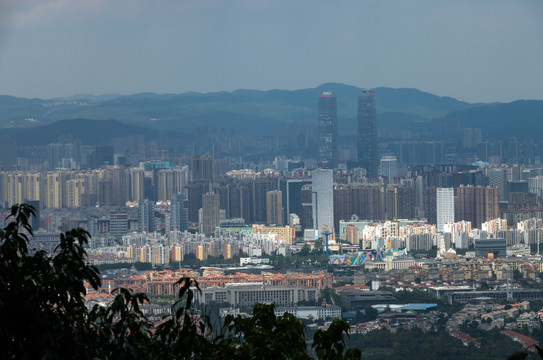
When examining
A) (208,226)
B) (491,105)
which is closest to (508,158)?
(491,105)

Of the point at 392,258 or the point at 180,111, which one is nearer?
the point at 392,258

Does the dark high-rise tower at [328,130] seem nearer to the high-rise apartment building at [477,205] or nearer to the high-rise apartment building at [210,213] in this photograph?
the high-rise apartment building at [210,213]

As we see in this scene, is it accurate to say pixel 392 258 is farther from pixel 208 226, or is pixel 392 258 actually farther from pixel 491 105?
pixel 491 105

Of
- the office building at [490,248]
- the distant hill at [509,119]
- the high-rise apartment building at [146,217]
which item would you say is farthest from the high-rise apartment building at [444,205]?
the distant hill at [509,119]

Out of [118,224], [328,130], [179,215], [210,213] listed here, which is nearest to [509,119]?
[328,130]

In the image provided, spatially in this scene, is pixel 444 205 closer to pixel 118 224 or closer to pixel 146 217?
pixel 146 217

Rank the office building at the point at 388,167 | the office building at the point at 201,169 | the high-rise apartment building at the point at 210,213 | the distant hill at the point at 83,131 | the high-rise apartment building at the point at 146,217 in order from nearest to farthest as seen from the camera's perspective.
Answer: the high-rise apartment building at the point at 210,213
the high-rise apartment building at the point at 146,217
the office building at the point at 201,169
the office building at the point at 388,167
the distant hill at the point at 83,131
